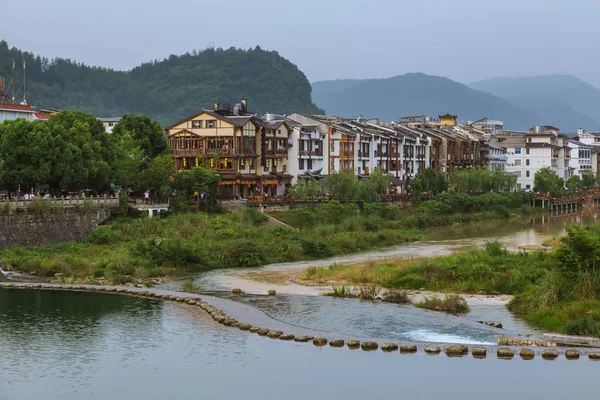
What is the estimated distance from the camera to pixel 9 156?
2255 inches

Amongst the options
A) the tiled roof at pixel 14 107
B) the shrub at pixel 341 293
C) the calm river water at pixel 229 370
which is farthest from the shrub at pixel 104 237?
the tiled roof at pixel 14 107

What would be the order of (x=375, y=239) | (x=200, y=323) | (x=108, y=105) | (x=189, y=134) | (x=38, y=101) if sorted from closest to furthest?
(x=200, y=323), (x=375, y=239), (x=189, y=134), (x=38, y=101), (x=108, y=105)

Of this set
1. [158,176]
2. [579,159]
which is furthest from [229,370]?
[579,159]

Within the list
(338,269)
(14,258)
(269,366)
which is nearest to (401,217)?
(338,269)

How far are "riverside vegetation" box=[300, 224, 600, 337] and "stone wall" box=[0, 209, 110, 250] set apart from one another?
1673 centimetres

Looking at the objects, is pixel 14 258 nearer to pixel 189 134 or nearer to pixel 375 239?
pixel 375 239

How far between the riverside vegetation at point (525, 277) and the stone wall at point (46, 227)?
16728 millimetres

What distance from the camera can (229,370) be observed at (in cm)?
2700

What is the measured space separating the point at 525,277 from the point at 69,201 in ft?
97.7

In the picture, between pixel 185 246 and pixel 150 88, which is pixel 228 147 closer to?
pixel 185 246

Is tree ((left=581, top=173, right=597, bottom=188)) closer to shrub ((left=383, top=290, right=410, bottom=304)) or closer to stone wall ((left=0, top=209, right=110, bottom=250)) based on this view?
stone wall ((left=0, top=209, right=110, bottom=250))

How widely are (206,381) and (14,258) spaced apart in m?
24.8

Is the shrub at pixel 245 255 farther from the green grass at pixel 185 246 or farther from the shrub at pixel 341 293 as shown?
the shrub at pixel 341 293

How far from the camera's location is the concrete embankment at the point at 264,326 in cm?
2777
